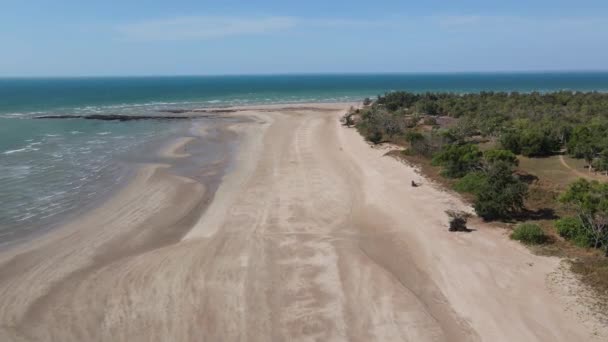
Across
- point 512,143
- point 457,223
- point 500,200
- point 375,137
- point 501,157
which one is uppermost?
point 501,157

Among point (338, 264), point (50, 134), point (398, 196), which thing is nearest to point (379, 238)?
point (338, 264)

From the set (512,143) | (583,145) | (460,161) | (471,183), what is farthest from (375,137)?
(471,183)

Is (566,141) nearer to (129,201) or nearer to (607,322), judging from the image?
(607,322)

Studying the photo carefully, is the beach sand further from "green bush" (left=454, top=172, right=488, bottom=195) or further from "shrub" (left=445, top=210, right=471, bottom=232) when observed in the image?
"green bush" (left=454, top=172, right=488, bottom=195)

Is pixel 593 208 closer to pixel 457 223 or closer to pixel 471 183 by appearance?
pixel 457 223

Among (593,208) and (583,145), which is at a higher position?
(583,145)

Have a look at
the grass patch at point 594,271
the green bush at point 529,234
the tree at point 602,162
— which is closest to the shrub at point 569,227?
the green bush at point 529,234

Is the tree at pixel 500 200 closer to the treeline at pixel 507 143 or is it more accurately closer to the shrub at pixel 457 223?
the treeline at pixel 507 143
